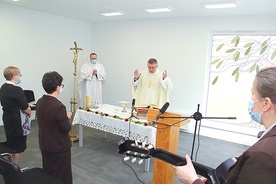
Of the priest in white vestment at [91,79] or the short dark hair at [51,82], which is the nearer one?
the short dark hair at [51,82]

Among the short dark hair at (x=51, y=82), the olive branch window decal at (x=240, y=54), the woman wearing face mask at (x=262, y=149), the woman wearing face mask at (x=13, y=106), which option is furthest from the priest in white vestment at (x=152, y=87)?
the woman wearing face mask at (x=262, y=149)

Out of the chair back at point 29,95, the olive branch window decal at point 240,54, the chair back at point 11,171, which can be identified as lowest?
the chair back at point 11,171

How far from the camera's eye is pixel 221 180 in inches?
51.0

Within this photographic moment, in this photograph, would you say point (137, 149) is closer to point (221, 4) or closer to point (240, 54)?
point (221, 4)

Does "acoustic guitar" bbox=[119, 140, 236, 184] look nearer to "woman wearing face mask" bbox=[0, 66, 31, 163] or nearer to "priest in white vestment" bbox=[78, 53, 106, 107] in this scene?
"woman wearing face mask" bbox=[0, 66, 31, 163]

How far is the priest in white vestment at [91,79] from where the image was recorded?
18.3 ft

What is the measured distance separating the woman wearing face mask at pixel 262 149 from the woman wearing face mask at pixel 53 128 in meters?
1.35

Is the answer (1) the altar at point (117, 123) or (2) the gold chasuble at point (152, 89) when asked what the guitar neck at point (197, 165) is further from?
(2) the gold chasuble at point (152, 89)

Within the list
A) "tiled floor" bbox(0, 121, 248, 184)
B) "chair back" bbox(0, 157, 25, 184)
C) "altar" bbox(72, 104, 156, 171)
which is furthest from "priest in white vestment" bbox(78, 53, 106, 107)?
"chair back" bbox(0, 157, 25, 184)

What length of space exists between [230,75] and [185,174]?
422cm

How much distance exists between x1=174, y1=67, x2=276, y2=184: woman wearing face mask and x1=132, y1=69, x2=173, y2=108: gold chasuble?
10.2ft

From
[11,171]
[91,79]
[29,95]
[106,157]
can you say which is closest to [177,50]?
[91,79]

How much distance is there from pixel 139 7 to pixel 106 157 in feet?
9.49

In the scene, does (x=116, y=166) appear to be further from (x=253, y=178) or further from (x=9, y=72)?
(x=253, y=178)
